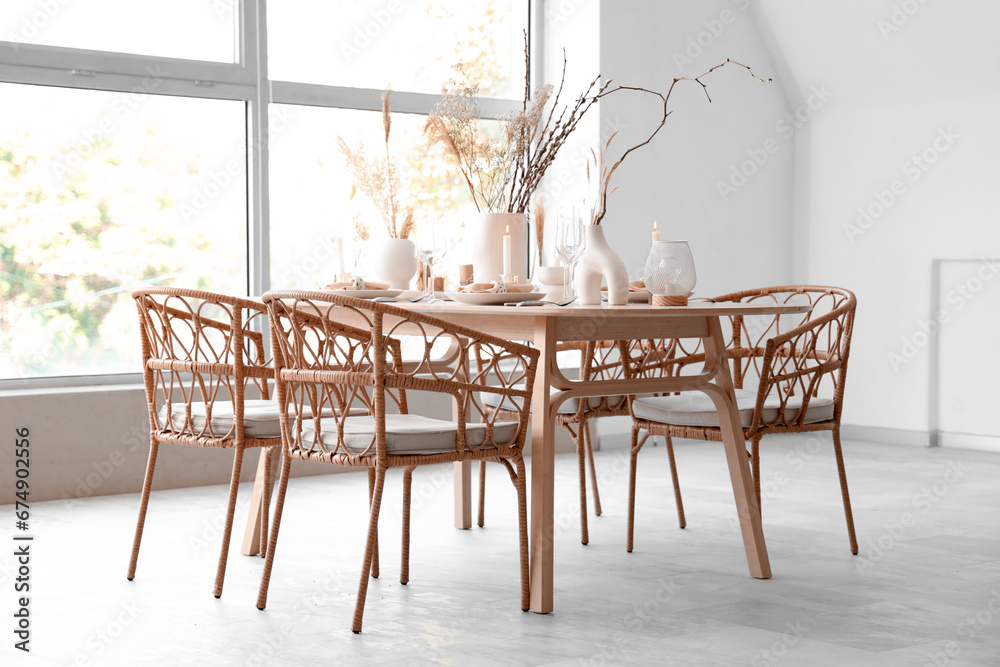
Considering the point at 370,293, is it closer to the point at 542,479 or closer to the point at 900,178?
the point at 542,479

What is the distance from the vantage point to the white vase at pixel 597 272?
3039mm

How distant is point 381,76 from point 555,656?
11.6 ft

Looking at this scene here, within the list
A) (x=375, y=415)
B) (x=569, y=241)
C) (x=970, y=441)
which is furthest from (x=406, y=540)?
(x=970, y=441)

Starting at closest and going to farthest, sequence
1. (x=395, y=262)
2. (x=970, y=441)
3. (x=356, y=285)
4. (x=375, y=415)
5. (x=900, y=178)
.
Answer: (x=375, y=415), (x=356, y=285), (x=395, y=262), (x=970, y=441), (x=900, y=178)

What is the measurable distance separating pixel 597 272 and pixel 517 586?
857mm

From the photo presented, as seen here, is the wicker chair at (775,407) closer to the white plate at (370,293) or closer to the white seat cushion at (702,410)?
the white seat cushion at (702,410)

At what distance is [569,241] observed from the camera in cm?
317

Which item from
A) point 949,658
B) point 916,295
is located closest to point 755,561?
point 949,658

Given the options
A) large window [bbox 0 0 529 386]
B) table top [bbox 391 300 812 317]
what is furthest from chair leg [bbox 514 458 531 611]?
large window [bbox 0 0 529 386]

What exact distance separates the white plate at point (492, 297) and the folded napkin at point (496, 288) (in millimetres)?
18

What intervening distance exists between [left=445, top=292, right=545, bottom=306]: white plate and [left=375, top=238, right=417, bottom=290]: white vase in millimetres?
696

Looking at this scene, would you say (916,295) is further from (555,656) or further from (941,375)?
(555,656)

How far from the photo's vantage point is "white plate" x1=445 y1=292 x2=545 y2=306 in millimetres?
2994

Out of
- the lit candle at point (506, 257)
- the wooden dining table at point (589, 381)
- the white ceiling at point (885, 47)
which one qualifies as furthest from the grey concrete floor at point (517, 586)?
the white ceiling at point (885, 47)
